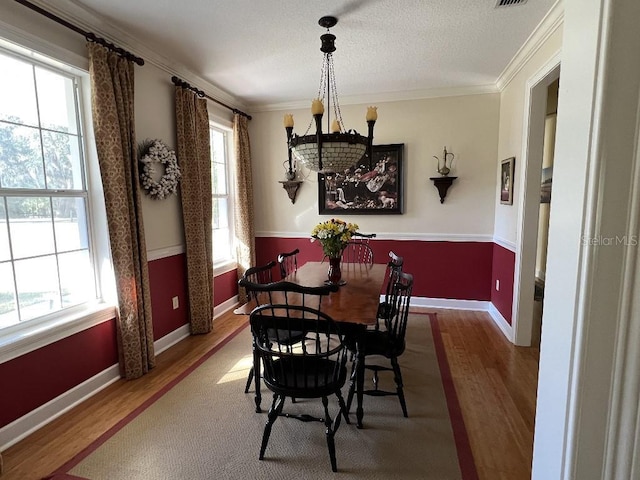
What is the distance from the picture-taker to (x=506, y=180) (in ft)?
12.0

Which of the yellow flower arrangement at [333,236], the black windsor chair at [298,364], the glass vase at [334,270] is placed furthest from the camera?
the glass vase at [334,270]

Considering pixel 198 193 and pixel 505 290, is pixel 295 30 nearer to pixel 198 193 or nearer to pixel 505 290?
pixel 198 193

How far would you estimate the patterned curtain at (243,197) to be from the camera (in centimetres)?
434

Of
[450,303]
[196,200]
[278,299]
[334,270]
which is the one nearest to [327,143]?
[334,270]

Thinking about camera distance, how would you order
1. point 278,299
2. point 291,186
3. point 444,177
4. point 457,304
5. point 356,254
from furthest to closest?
point 291,186 < point 356,254 < point 457,304 < point 444,177 < point 278,299

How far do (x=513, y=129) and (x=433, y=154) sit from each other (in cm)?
93

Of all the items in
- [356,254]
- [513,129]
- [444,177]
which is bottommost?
[356,254]

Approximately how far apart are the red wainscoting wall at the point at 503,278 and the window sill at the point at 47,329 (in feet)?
12.1

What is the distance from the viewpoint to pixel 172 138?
3.28 meters

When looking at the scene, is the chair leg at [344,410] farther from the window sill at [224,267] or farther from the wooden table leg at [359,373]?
the window sill at [224,267]

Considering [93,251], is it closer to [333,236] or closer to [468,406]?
[333,236]

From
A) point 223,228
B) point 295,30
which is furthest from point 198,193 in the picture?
point 295,30

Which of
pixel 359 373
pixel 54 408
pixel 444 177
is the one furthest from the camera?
pixel 444 177

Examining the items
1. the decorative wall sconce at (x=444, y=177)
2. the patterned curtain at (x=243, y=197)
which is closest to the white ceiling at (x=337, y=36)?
the patterned curtain at (x=243, y=197)
